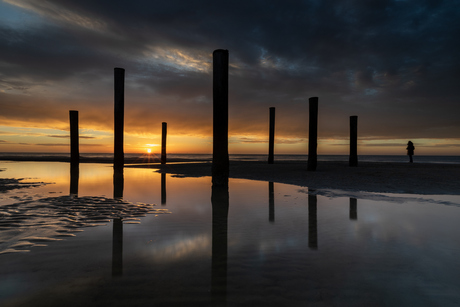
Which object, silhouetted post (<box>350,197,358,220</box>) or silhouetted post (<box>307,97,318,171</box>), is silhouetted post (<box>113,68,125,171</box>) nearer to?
silhouetted post (<box>307,97,318,171</box>)

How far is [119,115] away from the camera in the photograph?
12906mm

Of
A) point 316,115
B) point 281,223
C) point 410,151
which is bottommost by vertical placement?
point 281,223

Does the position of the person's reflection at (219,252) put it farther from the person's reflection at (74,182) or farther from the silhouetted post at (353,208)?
the person's reflection at (74,182)

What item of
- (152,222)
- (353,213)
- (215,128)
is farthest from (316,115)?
(152,222)

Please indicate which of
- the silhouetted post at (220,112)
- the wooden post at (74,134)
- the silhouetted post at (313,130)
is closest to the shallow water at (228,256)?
the silhouetted post at (220,112)

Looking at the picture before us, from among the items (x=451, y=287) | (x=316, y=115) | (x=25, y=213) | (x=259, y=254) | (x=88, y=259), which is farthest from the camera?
(x=316, y=115)

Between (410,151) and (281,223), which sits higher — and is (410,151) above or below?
above

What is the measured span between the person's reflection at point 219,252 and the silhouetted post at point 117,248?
855mm

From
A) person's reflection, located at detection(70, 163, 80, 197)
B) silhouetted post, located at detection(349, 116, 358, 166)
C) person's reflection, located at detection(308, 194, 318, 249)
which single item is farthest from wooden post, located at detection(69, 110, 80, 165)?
silhouetted post, located at detection(349, 116, 358, 166)

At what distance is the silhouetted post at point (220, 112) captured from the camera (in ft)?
27.2

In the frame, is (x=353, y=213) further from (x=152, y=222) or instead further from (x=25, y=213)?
(x=25, y=213)

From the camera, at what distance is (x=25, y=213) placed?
439cm

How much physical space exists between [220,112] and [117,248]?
6.05 m

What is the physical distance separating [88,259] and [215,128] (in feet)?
20.4
